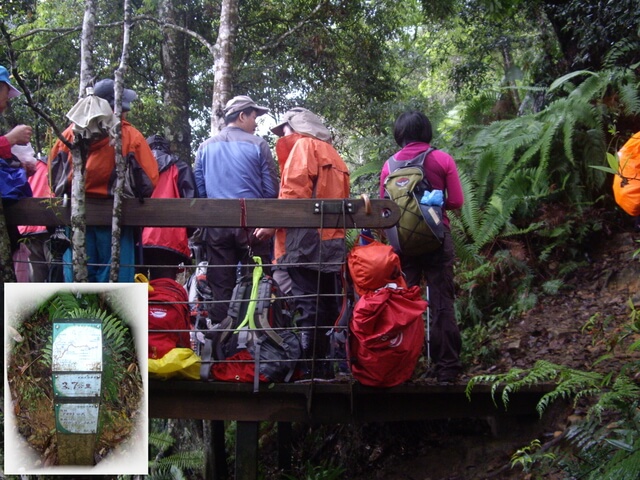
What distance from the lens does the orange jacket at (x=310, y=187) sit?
4883 mm

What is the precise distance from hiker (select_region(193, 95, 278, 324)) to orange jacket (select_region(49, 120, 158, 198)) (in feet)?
2.48

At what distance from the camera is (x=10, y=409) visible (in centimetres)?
260

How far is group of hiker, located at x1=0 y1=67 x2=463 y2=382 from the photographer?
186 inches

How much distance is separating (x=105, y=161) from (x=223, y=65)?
3.61 metres

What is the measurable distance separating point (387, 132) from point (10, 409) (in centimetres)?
924

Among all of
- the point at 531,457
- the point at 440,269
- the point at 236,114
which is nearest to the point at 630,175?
the point at 440,269

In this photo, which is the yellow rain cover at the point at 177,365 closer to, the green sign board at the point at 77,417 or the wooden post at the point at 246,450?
the wooden post at the point at 246,450

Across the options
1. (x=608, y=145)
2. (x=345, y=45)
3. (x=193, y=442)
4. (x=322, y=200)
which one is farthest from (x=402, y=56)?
(x=322, y=200)

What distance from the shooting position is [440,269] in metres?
5.21

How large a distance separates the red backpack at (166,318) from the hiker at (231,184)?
64 centimetres

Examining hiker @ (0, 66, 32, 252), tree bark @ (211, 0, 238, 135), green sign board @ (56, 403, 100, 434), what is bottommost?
green sign board @ (56, 403, 100, 434)

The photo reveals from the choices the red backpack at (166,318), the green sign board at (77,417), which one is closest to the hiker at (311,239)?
the red backpack at (166,318)

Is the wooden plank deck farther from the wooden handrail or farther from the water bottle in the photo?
the water bottle

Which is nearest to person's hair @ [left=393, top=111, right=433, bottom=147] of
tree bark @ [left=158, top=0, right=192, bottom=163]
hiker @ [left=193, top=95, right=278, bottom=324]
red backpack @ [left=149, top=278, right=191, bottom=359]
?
hiker @ [left=193, top=95, right=278, bottom=324]
